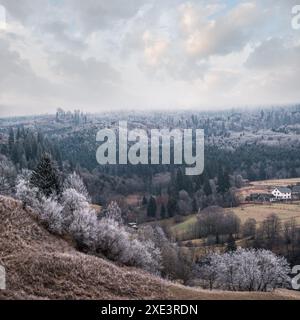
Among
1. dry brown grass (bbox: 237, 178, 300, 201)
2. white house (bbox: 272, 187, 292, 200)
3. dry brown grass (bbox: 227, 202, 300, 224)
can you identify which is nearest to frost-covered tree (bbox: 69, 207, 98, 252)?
dry brown grass (bbox: 227, 202, 300, 224)

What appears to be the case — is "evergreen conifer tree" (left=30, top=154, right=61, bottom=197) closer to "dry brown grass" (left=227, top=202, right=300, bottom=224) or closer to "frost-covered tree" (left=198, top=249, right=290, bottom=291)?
"frost-covered tree" (left=198, top=249, right=290, bottom=291)

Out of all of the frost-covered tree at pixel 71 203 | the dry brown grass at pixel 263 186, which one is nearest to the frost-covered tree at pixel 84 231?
the frost-covered tree at pixel 71 203

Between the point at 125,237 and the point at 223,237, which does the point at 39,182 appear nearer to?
the point at 125,237

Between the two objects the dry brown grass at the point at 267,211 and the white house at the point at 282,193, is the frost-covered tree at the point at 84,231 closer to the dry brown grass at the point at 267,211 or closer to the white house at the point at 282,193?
the dry brown grass at the point at 267,211

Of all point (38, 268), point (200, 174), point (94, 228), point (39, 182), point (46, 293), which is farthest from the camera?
point (200, 174)

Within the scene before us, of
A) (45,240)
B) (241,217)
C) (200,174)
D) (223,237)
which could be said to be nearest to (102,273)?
(45,240)
